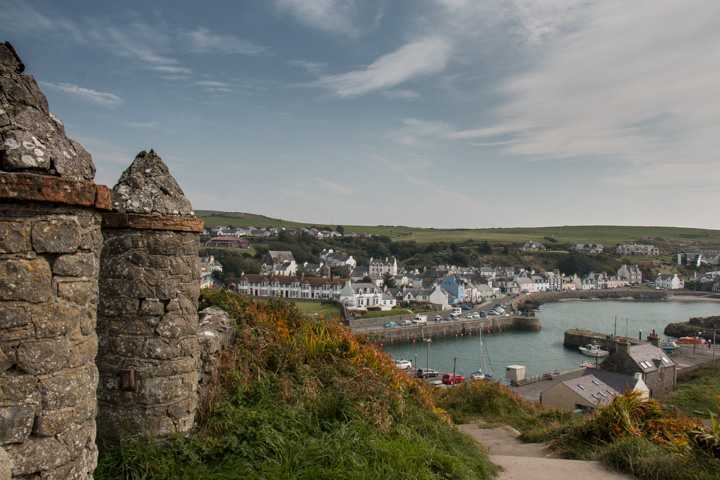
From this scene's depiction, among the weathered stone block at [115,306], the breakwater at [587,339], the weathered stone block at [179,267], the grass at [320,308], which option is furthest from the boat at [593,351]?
the weathered stone block at [115,306]

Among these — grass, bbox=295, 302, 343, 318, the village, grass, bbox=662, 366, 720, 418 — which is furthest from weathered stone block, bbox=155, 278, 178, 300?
grass, bbox=295, 302, 343, 318

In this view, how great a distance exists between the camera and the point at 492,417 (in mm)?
12430

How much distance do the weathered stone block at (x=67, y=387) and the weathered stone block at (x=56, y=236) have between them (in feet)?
2.47

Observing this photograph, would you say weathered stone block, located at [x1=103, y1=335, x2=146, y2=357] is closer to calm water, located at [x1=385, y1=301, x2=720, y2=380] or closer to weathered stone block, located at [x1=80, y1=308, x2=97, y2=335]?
weathered stone block, located at [x1=80, y1=308, x2=97, y2=335]

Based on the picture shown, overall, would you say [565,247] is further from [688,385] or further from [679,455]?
[679,455]

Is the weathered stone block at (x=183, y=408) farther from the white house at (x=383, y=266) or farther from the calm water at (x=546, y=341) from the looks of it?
the white house at (x=383, y=266)

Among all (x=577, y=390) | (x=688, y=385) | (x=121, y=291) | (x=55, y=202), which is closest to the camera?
(x=55, y=202)

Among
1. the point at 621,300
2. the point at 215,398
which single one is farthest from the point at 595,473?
the point at 621,300

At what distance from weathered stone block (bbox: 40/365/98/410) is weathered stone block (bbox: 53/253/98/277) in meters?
0.60

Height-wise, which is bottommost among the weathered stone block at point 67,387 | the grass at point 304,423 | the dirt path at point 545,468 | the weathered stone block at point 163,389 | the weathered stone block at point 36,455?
the dirt path at point 545,468

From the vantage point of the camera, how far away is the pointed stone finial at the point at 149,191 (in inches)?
191

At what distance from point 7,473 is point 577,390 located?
2178 cm

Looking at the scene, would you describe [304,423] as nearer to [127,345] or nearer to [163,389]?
[163,389]

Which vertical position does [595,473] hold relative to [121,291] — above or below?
below
